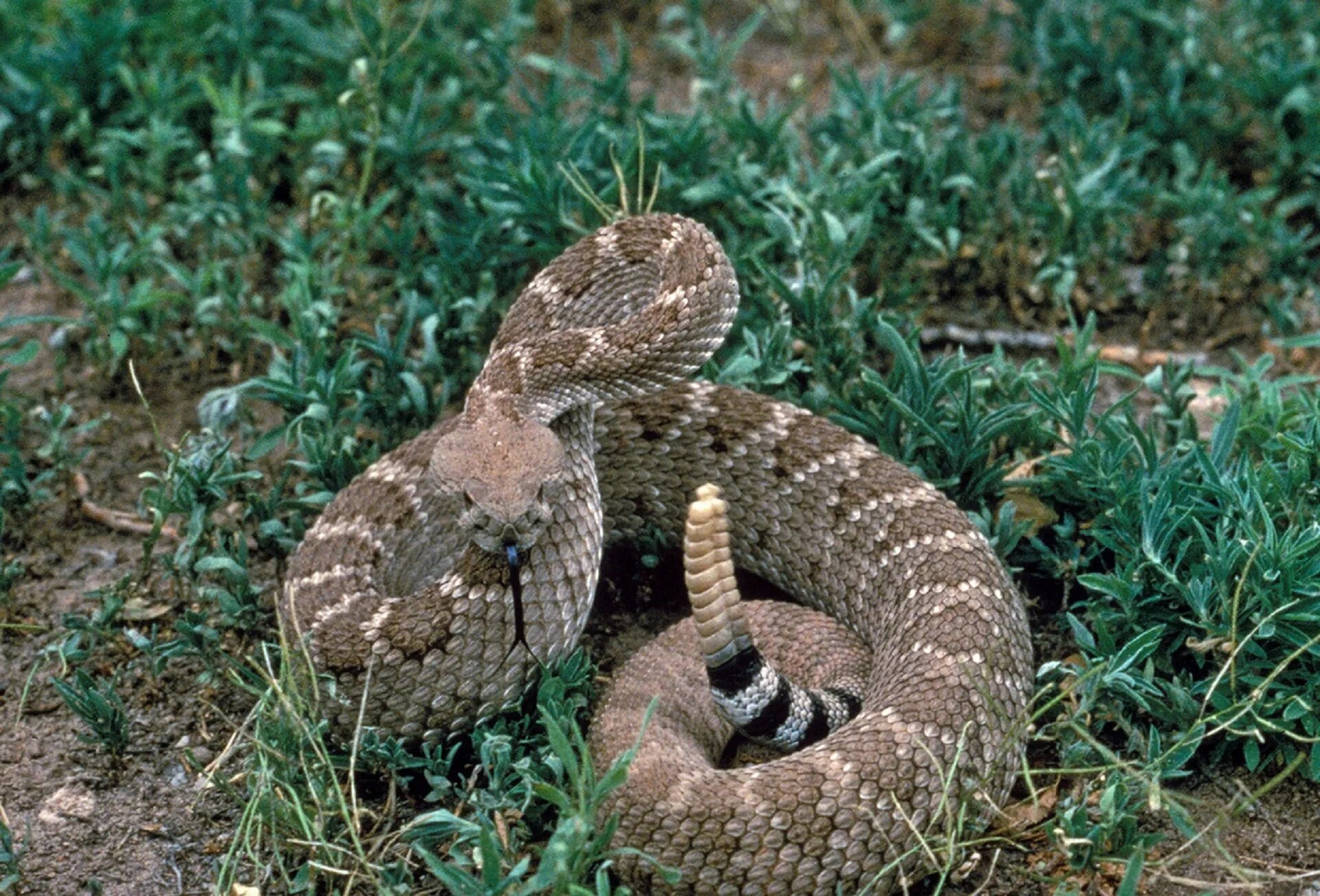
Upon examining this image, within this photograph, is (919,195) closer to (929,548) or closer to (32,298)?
(929,548)

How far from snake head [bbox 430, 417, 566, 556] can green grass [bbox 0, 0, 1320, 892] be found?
0.47 meters

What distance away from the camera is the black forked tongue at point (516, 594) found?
4.52 m

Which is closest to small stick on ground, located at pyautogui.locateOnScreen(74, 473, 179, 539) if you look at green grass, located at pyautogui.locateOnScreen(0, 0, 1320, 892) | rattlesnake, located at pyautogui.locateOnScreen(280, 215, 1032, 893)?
green grass, located at pyautogui.locateOnScreen(0, 0, 1320, 892)

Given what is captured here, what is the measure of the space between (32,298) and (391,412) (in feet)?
6.25

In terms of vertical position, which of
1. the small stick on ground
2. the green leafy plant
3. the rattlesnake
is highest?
the rattlesnake

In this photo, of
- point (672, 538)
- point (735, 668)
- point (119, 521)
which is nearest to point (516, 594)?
point (735, 668)

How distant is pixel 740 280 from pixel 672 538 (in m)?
1.14

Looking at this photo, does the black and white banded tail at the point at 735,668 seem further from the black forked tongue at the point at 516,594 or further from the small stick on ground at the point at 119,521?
the small stick on ground at the point at 119,521

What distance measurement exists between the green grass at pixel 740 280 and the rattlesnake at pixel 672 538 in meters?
0.19

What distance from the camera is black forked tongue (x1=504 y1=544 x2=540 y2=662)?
14.8ft

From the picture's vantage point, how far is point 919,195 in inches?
260

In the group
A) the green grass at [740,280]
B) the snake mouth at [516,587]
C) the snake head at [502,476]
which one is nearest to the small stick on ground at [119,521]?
the green grass at [740,280]

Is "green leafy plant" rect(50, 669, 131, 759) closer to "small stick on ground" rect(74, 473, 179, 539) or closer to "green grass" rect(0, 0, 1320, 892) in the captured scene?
"green grass" rect(0, 0, 1320, 892)

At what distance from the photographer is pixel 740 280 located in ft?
20.1
